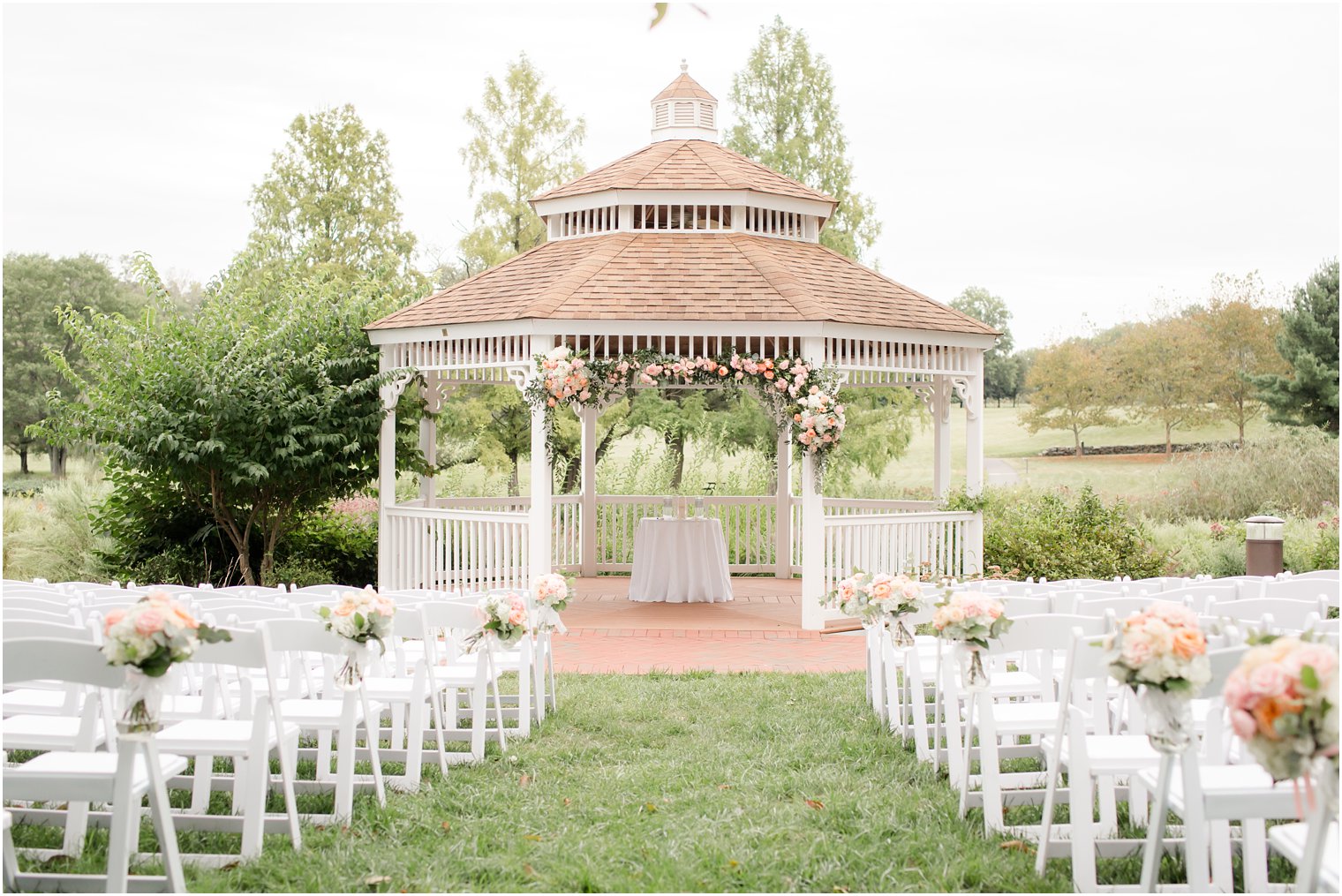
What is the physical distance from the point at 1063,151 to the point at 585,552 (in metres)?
25.1

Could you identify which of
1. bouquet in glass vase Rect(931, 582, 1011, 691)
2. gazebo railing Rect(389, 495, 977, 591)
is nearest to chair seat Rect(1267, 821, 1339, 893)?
bouquet in glass vase Rect(931, 582, 1011, 691)

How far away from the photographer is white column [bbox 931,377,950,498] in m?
14.3

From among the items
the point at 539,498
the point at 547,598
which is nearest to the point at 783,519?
the point at 539,498

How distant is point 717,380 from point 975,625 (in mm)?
7221

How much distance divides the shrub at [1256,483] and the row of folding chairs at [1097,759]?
14.7 meters

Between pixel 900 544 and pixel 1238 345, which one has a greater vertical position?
pixel 1238 345

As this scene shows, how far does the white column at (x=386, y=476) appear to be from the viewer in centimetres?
1320

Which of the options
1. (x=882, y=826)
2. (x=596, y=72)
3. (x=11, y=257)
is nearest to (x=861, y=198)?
(x=596, y=72)

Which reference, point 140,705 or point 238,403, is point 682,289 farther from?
point 140,705

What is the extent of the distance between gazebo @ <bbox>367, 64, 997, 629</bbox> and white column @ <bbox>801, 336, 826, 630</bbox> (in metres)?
0.02

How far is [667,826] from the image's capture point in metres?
5.31

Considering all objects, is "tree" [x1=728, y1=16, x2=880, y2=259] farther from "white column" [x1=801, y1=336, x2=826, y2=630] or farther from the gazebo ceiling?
"white column" [x1=801, y1=336, x2=826, y2=630]

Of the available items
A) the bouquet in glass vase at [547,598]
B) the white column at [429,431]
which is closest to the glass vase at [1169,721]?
the bouquet in glass vase at [547,598]

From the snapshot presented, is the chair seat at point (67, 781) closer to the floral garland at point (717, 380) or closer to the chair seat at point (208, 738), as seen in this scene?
the chair seat at point (208, 738)
